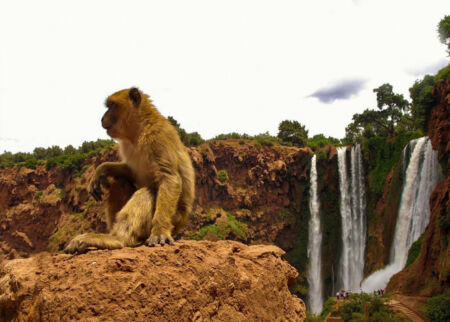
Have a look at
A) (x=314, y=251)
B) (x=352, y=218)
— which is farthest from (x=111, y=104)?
(x=314, y=251)

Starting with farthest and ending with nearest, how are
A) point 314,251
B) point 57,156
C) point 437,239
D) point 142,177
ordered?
point 57,156
point 314,251
point 437,239
point 142,177

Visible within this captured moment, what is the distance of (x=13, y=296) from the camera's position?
2779mm

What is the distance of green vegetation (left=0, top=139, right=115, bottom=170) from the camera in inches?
1438

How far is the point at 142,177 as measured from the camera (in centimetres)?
452

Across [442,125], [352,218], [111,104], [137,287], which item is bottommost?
[352,218]

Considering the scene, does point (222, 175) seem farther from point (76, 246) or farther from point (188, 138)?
point (76, 246)

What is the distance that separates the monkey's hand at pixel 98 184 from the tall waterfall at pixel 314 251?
32.7 m

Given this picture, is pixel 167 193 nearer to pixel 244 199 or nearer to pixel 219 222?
pixel 219 222

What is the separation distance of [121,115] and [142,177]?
88 centimetres

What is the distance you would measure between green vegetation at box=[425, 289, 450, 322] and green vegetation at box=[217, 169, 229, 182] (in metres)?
22.2

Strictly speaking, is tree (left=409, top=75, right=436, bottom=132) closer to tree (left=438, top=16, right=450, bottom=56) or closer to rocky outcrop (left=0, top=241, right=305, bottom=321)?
tree (left=438, top=16, right=450, bottom=56)

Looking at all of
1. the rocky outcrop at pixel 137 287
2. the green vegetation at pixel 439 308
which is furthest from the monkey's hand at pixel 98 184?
the green vegetation at pixel 439 308

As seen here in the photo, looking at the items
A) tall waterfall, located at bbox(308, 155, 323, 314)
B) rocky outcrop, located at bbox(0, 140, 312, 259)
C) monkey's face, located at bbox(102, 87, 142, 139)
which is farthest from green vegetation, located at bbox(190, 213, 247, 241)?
monkey's face, located at bbox(102, 87, 142, 139)

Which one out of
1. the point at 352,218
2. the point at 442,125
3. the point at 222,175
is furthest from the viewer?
the point at 222,175
